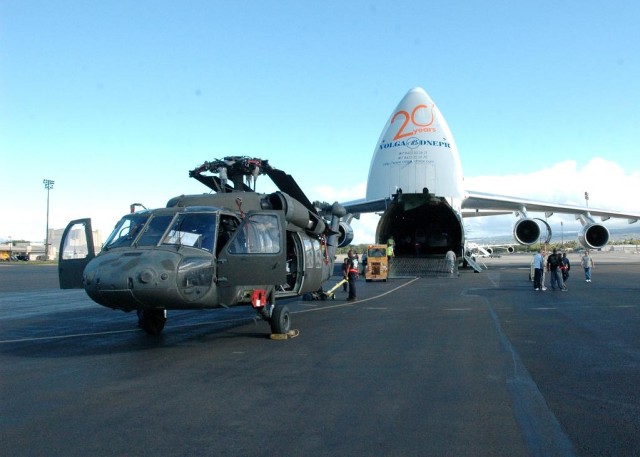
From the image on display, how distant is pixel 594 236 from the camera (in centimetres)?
3578

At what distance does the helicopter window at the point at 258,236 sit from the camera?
996cm

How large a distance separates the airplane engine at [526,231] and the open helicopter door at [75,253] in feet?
95.5

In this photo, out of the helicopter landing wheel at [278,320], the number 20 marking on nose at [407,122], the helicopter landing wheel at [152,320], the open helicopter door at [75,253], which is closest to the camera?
the open helicopter door at [75,253]

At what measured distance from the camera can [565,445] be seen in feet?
15.8

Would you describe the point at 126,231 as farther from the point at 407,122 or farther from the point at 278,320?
the point at 407,122

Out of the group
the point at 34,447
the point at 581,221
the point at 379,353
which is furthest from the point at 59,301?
the point at 581,221

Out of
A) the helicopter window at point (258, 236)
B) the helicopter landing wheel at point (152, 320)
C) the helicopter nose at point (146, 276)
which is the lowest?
the helicopter landing wheel at point (152, 320)

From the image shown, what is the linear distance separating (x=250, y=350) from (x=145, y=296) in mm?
1990

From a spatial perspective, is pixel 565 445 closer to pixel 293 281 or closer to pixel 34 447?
pixel 34 447

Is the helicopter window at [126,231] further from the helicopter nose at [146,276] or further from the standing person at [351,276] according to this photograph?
the standing person at [351,276]

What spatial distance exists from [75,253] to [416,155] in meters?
28.7

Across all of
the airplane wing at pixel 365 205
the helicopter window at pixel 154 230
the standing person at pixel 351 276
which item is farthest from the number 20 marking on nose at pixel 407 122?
the helicopter window at pixel 154 230

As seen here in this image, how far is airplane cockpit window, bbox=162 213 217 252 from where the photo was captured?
968cm

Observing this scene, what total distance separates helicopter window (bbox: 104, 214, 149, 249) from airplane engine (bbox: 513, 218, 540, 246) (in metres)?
28.8
